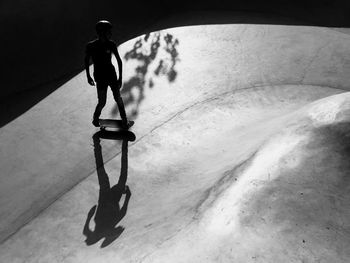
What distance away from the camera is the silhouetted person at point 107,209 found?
4.29 meters

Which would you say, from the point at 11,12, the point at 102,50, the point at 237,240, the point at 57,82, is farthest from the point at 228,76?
the point at 11,12

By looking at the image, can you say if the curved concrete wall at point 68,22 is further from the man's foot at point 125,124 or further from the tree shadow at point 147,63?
the man's foot at point 125,124

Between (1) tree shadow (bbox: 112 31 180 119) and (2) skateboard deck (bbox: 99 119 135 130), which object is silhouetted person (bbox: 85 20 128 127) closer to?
(2) skateboard deck (bbox: 99 119 135 130)

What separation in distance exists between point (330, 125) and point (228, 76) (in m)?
4.03

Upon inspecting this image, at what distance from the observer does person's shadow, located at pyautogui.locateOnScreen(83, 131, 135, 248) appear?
14.1ft

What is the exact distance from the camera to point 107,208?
4801 millimetres

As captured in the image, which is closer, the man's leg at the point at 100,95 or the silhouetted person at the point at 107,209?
the silhouetted person at the point at 107,209

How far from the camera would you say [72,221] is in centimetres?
466

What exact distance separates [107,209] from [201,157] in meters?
1.73

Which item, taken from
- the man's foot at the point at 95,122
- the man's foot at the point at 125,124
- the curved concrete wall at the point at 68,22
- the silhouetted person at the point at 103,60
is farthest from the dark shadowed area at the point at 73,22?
the man's foot at the point at 125,124

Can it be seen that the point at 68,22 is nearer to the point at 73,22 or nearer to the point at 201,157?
the point at 73,22

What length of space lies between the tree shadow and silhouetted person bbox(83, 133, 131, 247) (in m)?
1.63

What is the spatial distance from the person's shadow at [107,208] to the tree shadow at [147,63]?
1436 millimetres

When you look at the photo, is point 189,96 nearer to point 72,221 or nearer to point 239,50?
point 239,50
